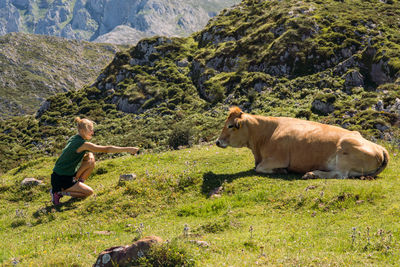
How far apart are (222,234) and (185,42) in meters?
126

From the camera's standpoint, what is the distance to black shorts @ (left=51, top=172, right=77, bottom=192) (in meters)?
12.1

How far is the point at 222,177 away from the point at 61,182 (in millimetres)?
6056

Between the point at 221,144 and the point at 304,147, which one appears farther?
the point at 221,144

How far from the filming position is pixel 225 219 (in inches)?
356

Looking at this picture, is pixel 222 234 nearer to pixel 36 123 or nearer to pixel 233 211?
pixel 233 211

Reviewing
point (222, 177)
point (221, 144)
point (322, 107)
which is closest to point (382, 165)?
point (222, 177)

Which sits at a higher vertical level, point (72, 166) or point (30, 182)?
point (72, 166)

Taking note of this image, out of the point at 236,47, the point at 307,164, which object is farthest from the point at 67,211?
the point at 236,47

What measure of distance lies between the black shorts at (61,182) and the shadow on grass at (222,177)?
198 inches

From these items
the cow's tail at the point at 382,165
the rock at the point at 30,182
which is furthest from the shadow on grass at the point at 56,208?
the cow's tail at the point at 382,165

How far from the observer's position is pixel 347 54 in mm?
71812

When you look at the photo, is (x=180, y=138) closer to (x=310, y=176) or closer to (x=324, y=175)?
(x=310, y=176)

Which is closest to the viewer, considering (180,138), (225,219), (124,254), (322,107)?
(124,254)

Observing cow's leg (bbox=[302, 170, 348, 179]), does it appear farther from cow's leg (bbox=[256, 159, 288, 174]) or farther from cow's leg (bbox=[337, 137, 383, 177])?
cow's leg (bbox=[256, 159, 288, 174])
